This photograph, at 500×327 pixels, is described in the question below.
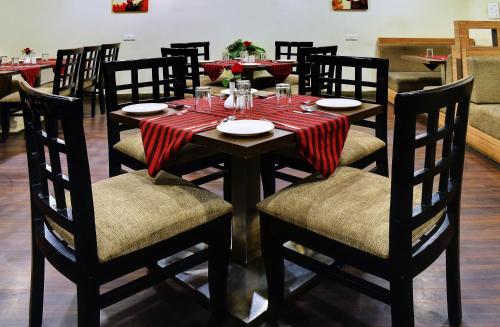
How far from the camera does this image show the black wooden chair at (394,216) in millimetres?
1225

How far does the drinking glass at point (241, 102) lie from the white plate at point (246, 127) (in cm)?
18

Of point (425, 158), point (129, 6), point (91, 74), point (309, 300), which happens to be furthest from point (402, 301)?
point (129, 6)

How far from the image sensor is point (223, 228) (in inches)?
62.4

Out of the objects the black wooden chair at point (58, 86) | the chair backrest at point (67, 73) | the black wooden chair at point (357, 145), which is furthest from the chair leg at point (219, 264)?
the chair backrest at point (67, 73)

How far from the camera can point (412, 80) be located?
5.99 meters

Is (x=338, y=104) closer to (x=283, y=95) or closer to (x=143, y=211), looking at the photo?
(x=283, y=95)

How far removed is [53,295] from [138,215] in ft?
2.59

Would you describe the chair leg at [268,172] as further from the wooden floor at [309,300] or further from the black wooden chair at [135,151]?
the wooden floor at [309,300]

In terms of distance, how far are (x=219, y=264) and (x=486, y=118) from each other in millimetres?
3112

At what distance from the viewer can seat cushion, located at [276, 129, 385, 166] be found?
2115 millimetres

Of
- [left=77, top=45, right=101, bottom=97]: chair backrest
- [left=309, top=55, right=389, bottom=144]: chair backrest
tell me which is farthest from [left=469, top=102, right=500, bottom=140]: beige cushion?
[left=77, top=45, right=101, bottom=97]: chair backrest

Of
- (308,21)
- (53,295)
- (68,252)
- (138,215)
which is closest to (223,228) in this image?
(138,215)

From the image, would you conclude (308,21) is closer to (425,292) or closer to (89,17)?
(89,17)

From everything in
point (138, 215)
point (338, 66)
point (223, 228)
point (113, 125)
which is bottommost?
point (223, 228)
